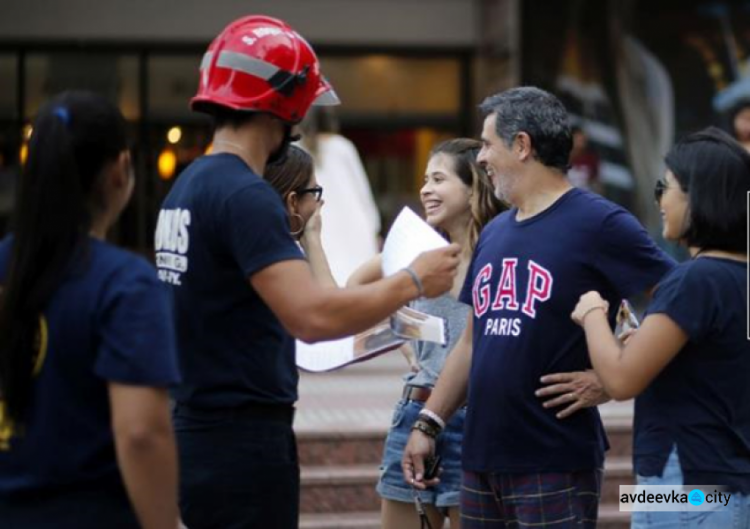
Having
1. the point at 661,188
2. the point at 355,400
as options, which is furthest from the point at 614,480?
the point at 661,188

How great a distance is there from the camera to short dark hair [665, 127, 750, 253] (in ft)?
12.4

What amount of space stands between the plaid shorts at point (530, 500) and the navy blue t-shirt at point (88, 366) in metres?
1.38

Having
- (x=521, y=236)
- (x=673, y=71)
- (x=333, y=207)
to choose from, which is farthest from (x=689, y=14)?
(x=521, y=236)

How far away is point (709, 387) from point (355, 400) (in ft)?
18.2

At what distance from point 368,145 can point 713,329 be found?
1003 centimetres

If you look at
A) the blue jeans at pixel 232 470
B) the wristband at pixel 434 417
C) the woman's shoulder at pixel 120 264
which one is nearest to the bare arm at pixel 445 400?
the wristband at pixel 434 417

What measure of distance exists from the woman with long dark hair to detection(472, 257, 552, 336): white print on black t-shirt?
1.33 m

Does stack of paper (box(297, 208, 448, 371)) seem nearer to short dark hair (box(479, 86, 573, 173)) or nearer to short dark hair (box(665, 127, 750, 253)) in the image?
short dark hair (box(479, 86, 573, 173))

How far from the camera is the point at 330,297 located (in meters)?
3.39

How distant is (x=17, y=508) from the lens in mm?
3012

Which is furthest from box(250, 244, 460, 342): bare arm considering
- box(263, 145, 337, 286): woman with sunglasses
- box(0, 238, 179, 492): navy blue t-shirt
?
box(263, 145, 337, 286): woman with sunglasses

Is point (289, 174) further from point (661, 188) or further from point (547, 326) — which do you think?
point (661, 188)

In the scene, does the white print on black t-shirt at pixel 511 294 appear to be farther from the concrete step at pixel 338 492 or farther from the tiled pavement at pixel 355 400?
the tiled pavement at pixel 355 400

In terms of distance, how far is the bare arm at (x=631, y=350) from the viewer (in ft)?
12.1
